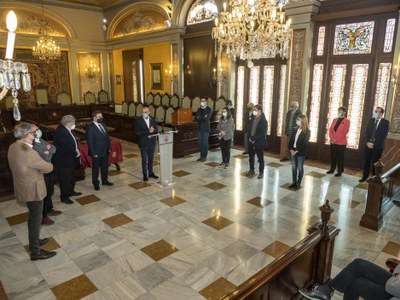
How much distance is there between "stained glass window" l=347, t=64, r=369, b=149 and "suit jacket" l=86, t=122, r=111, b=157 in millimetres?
5441

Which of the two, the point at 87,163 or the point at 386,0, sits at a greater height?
the point at 386,0

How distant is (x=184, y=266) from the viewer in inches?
138

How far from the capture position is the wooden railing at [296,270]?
6.39 feet

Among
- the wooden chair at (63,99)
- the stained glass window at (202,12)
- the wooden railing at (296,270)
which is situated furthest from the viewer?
the wooden chair at (63,99)

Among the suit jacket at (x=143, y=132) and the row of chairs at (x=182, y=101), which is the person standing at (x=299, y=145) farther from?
the row of chairs at (x=182, y=101)

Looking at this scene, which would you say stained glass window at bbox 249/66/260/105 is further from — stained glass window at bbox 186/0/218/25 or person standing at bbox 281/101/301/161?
stained glass window at bbox 186/0/218/25

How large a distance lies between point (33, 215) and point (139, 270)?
1344 mm

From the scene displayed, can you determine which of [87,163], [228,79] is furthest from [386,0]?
[87,163]

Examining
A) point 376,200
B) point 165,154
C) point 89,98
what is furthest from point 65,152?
point 89,98

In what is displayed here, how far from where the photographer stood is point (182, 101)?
11.0 meters

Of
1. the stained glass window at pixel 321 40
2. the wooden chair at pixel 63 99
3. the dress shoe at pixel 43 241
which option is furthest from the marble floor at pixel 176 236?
the wooden chair at pixel 63 99

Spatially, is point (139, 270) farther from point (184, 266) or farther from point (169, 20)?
point (169, 20)

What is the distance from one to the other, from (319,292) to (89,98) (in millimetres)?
12868

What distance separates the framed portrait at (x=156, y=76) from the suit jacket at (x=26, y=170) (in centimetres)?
959
